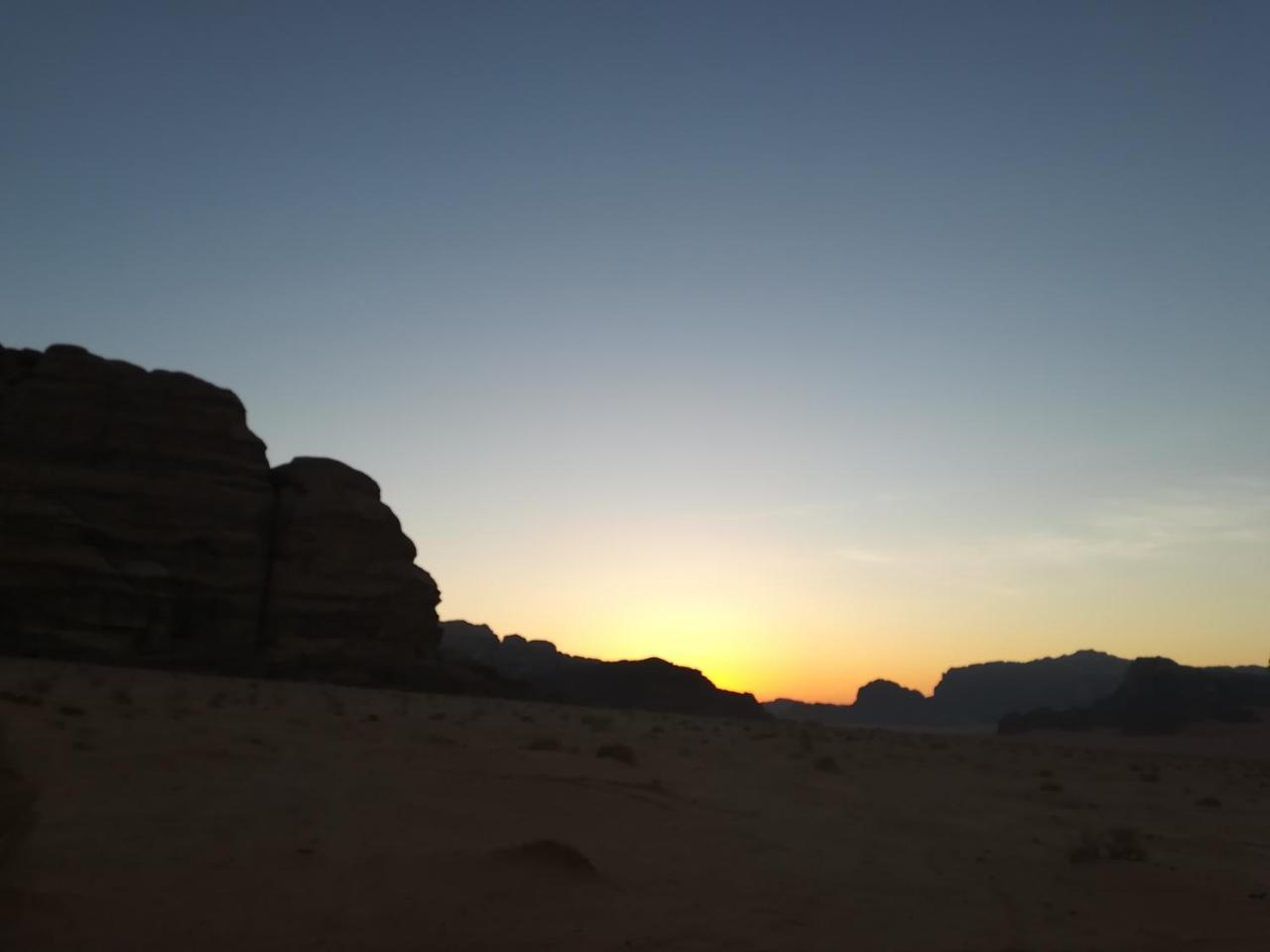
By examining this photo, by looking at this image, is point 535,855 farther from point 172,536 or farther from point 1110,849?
point 172,536

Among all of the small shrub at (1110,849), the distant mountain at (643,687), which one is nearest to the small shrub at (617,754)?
the small shrub at (1110,849)

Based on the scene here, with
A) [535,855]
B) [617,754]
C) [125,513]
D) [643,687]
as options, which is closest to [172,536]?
[125,513]

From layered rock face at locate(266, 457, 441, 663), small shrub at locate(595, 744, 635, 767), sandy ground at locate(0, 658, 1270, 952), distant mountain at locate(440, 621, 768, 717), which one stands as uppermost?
layered rock face at locate(266, 457, 441, 663)

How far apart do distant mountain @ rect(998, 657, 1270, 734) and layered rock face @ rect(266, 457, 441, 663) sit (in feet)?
246

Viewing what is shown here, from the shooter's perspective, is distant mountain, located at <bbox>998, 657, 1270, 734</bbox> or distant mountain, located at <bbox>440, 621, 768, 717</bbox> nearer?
distant mountain, located at <bbox>440, 621, 768, 717</bbox>

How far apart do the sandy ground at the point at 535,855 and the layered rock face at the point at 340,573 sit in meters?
33.5

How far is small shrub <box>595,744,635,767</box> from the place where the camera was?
16141mm

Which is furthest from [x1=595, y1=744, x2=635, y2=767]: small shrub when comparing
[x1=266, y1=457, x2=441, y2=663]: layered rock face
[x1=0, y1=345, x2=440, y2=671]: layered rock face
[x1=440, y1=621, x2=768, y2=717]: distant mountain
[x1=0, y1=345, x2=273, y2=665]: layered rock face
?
[x1=440, y1=621, x2=768, y2=717]: distant mountain

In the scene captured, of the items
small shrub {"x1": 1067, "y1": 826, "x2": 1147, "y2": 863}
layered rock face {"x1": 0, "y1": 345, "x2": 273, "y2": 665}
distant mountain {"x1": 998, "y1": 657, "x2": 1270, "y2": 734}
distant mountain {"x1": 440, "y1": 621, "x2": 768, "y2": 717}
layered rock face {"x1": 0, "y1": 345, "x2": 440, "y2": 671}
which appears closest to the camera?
small shrub {"x1": 1067, "y1": 826, "x2": 1147, "y2": 863}

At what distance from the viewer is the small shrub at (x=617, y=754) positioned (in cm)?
1614

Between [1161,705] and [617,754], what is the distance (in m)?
97.0

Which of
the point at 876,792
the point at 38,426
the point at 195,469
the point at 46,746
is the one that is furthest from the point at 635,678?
the point at 46,746

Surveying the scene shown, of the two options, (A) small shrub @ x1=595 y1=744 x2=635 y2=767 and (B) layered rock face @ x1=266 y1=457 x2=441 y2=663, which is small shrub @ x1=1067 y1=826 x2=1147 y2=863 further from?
(B) layered rock face @ x1=266 y1=457 x2=441 y2=663

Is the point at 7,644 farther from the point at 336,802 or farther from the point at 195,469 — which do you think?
the point at 336,802
